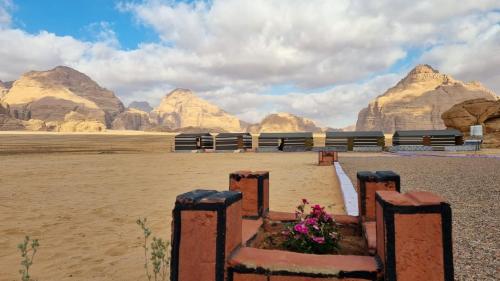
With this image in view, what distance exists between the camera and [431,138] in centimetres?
3609

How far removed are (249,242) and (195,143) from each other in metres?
36.6

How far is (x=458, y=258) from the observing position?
4.40 m

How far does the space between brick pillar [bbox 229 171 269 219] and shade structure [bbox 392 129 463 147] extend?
35949 mm

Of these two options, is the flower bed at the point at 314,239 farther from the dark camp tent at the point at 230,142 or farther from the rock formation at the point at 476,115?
the rock formation at the point at 476,115

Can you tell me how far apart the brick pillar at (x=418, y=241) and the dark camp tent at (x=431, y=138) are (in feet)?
122

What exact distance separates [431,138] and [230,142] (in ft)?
66.8

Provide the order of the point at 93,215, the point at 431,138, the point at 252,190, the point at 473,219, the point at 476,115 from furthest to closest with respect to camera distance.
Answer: the point at 476,115, the point at 431,138, the point at 93,215, the point at 473,219, the point at 252,190

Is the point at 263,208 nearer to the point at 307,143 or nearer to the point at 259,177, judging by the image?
the point at 259,177

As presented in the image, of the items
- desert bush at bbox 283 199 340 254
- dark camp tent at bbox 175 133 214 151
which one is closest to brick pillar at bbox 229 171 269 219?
desert bush at bbox 283 199 340 254

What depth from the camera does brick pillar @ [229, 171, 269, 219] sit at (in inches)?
168

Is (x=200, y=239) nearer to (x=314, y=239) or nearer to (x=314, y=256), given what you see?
(x=314, y=256)

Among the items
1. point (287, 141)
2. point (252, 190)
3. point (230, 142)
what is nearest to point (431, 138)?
point (287, 141)

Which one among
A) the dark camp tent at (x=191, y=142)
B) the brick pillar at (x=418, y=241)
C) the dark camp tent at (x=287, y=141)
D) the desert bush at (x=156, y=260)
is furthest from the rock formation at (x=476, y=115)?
the brick pillar at (x=418, y=241)

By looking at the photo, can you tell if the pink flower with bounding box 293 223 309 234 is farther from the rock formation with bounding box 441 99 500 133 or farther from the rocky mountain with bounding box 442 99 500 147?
the rock formation with bounding box 441 99 500 133
